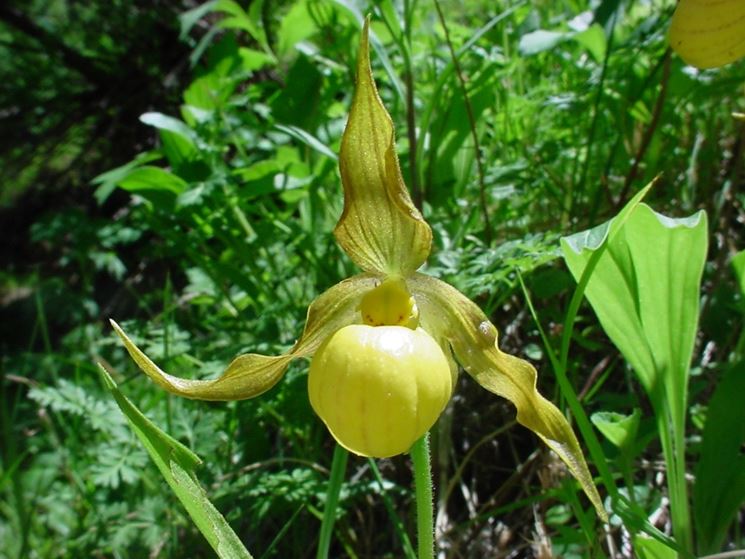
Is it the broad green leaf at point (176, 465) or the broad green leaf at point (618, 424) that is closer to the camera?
the broad green leaf at point (176, 465)

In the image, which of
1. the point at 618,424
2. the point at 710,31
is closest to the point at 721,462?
the point at 618,424

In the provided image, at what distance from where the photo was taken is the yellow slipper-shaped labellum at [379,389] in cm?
77

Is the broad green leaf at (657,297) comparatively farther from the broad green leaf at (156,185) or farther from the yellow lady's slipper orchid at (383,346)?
the broad green leaf at (156,185)

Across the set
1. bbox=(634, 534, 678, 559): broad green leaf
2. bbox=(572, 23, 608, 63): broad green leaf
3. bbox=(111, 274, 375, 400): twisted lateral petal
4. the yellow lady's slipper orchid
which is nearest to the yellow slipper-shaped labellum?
the yellow lady's slipper orchid

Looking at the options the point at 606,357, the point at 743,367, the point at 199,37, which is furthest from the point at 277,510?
the point at 199,37

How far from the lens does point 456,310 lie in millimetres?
934

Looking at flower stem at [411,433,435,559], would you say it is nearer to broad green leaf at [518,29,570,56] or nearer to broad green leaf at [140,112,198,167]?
broad green leaf at [518,29,570,56]

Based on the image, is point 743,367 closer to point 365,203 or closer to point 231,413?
point 365,203

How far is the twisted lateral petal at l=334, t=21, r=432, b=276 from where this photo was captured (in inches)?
28.5

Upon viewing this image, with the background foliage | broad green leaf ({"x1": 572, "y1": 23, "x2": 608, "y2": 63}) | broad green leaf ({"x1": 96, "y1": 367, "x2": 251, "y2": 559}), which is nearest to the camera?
broad green leaf ({"x1": 96, "y1": 367, "x2": 251, "y2": 559})

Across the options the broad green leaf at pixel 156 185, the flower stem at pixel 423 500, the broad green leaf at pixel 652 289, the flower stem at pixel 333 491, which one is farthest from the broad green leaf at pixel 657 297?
the broad green leaf at pixel 156 185

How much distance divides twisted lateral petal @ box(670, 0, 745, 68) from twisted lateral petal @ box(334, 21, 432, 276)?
400 millimetres

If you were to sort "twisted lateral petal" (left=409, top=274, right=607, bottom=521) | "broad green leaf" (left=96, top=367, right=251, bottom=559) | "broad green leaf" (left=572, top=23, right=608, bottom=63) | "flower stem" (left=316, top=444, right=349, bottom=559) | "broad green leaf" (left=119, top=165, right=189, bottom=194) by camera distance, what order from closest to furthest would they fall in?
"broad green leaf" (left=96, top=367, right=251, bottom=559), "twisted lateral petal" (left=409, top=274, right=607, bottom=521), "flower stem" (left=316, top=444, right=349, bottom=559), "broad green leaf" (left=572, top=23, right=608, bottom=63), "broad green leaf" (left=119, top=165, right=189, bottom=194)

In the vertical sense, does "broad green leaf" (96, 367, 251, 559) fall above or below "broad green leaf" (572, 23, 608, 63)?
below
